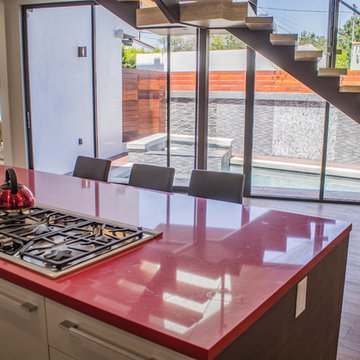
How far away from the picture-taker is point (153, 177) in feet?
11.0

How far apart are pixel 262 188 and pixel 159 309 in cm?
513

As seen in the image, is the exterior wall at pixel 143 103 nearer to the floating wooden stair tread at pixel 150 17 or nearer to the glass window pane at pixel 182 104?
the glass window pane at pixel 182 104

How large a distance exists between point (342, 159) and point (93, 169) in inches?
144

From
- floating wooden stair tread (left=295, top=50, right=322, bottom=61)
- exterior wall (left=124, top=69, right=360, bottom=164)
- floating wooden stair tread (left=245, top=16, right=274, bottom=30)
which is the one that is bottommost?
exterior wall (left=124, top=69, right=360, bottom=164)

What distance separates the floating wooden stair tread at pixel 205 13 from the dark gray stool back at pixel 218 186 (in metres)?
1.82

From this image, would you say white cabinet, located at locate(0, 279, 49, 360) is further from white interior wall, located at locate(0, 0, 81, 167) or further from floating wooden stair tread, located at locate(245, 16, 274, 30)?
white interior wall, located at locate(0, 0, 81, 167)

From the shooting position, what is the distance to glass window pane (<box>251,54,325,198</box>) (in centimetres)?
592

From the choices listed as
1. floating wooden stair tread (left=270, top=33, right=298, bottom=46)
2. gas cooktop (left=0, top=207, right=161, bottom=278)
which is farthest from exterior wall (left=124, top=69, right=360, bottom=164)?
gas cooktop (left=0, top=207, right=161, bottom=278)

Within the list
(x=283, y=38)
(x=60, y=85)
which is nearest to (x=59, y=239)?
(x=283, y=38)

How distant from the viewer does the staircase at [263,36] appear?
4.27m

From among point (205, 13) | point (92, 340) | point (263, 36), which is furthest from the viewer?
point (263, 36)

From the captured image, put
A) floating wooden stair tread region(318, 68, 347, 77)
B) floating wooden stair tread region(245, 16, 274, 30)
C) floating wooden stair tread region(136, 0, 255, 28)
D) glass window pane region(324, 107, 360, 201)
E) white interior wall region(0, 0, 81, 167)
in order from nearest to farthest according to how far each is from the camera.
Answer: floating wooden stair tread region(136, 0, 255, 28) → floating wooden stair tread region(245, 16, 274, 30) → floating wooden stair tread region(318, 68, 347, 77) → glass window pane region(324, 107, 360, 201) → white interior wall region(0, 0, 81, 167)

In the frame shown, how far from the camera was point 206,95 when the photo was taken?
6254 mm

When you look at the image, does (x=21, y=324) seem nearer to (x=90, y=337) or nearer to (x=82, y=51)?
(x=90, y=337)
